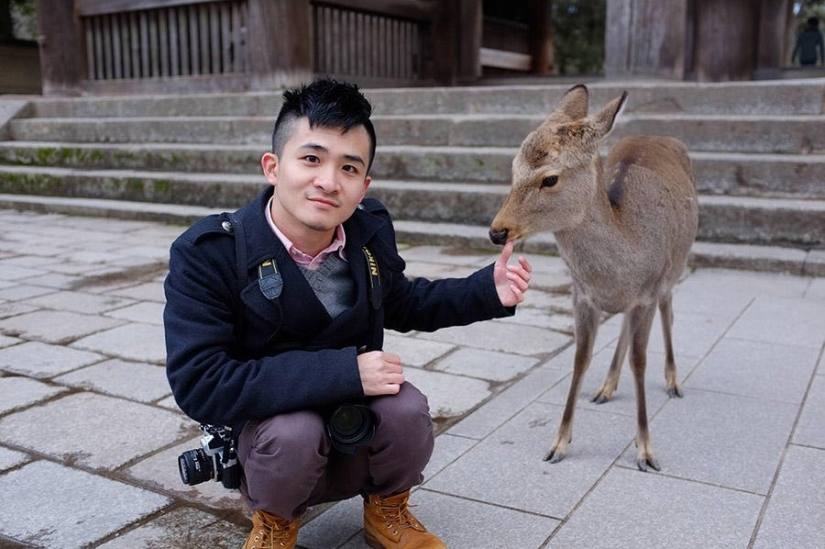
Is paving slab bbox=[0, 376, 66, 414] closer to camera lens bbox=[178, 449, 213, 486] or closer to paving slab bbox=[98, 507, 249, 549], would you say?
paving slab bbox=[98, 507, 249, 549]

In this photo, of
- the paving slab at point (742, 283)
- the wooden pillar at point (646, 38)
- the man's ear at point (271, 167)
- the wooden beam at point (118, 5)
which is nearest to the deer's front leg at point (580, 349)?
the man's ear at point (271, 167)

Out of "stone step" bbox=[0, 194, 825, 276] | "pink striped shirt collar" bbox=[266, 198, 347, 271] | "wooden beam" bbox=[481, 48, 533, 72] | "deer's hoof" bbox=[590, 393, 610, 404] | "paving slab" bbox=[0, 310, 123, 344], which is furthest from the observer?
"wooden beam" bbox=[481, 48, 533, 72]

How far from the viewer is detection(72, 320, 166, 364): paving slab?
420cm

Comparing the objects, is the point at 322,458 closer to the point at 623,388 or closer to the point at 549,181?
the point at 549,181

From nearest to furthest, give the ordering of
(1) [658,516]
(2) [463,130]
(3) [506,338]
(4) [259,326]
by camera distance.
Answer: (4) [259,326]
(1) [658,516]
(3) [506,338]
(2) [463,130]

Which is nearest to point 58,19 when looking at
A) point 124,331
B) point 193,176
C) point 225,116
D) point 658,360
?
point 225,116

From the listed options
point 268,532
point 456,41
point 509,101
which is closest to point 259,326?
point 268,532

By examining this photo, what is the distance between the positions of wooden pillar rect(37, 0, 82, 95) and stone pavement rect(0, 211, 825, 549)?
7335 millimetres

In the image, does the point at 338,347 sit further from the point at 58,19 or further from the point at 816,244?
the point at 58,19

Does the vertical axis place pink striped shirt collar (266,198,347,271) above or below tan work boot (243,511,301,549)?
above

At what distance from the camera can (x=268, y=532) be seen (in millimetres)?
2201

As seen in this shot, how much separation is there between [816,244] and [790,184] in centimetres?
61

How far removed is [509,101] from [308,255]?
20.5 ft

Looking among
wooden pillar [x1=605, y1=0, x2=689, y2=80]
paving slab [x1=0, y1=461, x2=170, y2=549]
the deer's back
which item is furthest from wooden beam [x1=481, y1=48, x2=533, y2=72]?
paving slab [x1=0, y1=461, x2=170, y2=549]
